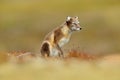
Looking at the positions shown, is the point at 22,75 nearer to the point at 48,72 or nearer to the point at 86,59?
the point at 48,72

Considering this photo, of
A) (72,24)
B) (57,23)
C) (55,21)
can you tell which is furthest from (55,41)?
(55,21)

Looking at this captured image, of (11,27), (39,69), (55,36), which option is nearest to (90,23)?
(11,27)

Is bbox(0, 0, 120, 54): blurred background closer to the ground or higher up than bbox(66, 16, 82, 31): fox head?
higher up

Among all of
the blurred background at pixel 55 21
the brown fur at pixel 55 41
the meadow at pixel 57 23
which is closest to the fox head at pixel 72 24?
the brown fur at pixel 55 41

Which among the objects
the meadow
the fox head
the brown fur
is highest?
the meadow

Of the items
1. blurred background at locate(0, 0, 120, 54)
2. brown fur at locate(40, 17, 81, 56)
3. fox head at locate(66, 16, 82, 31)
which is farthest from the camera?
blurred background at locate(0, 0, 120, 54)

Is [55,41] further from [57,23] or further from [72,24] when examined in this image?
[57,23]

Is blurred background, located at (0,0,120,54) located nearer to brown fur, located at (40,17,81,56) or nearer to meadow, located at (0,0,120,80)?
meadow, located at (0,0,120,80)

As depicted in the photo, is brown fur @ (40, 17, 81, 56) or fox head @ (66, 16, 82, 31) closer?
brown fur @ (40, 17, 81, 56)

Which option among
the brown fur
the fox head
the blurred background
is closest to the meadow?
the blurred background

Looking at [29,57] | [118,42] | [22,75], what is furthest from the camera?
[118,42]
